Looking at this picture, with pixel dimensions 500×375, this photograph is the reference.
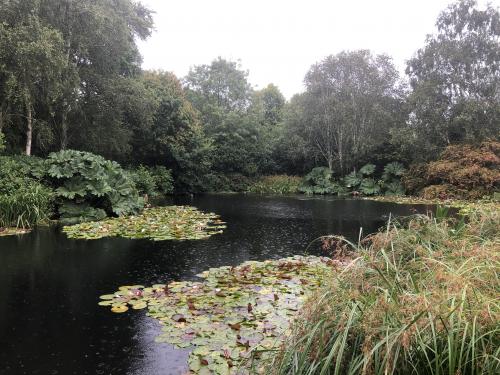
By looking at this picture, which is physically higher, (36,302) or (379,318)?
(379,318)

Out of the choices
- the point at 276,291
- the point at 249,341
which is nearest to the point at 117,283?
the point at 276,291

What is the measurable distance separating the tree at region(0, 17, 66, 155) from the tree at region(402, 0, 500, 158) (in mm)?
17862

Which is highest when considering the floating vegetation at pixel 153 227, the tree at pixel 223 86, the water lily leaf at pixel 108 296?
the tree at pixel 223 86

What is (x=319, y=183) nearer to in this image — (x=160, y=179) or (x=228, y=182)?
(x=228, y=182)

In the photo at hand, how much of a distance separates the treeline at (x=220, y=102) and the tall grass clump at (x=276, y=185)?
3.34ft

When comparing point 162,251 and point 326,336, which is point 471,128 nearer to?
point 162,251

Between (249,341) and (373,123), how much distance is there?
24582 millimetres

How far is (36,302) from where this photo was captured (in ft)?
17.3

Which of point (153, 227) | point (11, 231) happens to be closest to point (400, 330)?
point (153, 227)

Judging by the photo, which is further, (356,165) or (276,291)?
(356,165)

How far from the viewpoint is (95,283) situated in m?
6.15

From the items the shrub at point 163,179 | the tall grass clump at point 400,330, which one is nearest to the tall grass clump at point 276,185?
the shrub at point 163,179

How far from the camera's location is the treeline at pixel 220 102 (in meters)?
→ 13.9

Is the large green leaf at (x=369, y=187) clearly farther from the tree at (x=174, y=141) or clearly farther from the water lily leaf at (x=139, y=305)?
the water lily leaf at (x=139, y=305)
